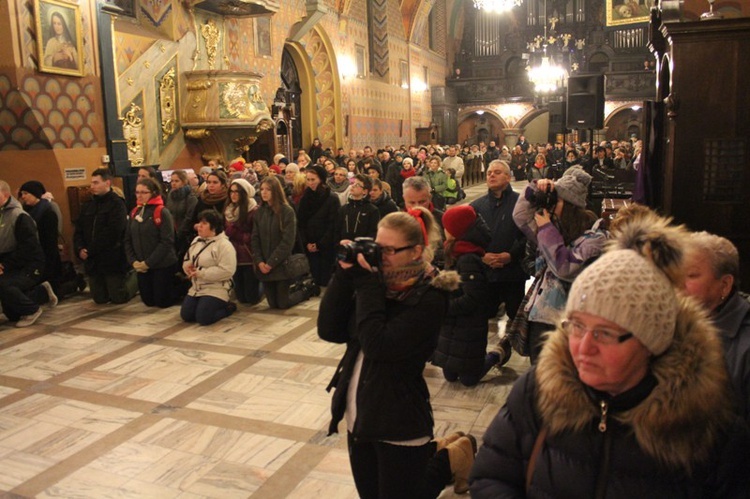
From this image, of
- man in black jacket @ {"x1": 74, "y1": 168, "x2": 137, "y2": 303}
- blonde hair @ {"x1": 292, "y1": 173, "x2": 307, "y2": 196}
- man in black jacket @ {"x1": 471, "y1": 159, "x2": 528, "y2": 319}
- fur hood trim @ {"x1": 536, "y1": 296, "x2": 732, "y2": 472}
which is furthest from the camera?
blonde hair @ {"x1": 292, "y1": 173, "x2": 307, "y2": 196}

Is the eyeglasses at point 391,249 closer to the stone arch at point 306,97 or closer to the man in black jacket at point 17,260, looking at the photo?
the man in black jacket at point 17,260

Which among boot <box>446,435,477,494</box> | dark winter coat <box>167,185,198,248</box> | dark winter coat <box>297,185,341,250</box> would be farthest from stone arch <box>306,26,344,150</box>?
boot <box>446,435,477,494</box>

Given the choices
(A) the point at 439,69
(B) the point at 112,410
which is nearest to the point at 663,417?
(B) the point at 112,410

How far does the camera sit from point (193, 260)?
250 inches

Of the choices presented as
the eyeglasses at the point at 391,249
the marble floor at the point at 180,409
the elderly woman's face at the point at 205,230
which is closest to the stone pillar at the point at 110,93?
the marble floor at the point at 180,409

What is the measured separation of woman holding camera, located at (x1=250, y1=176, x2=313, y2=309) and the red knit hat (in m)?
2.89

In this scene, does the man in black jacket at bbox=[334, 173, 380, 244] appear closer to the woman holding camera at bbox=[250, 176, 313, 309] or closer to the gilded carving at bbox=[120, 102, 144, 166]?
the woman holding camera at bbox=[250, 176, 313, 309]

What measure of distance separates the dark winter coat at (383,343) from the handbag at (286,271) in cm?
439

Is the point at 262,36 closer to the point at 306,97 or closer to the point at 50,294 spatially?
the point at 306,97

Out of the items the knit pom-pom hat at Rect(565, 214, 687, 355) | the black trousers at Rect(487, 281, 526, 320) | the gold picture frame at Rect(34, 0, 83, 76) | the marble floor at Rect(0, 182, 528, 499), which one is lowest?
the marble floor at Rect(0, 182, 528, 499)

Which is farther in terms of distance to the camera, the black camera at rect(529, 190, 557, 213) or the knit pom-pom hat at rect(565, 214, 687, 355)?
the black camera at rect(529, 190, 557, 213)

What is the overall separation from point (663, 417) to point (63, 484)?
10.3 ft

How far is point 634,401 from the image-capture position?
1418mm

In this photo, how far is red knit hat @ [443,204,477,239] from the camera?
411cm
